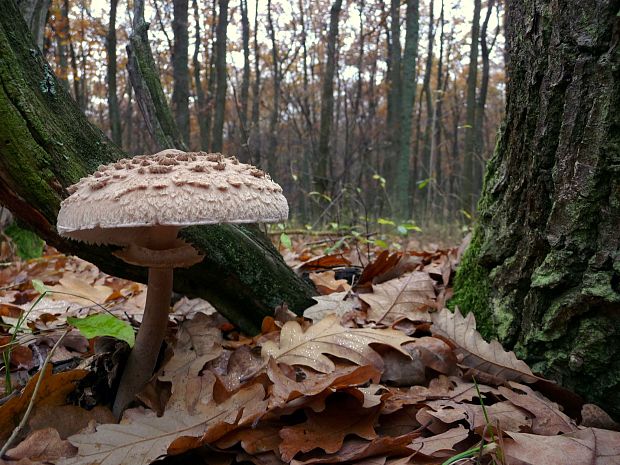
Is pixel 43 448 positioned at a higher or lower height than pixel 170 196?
lower

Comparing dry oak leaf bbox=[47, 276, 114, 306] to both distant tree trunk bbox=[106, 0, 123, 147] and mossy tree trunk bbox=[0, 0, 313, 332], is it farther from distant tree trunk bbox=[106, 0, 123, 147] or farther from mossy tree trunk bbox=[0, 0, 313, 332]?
distant tree trunk bbox=[106, 0, 123, 147]

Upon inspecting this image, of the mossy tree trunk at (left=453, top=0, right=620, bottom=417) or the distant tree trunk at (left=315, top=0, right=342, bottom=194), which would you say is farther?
the distant tree trunk at (left=315, top=0, right=342, bottom=194)

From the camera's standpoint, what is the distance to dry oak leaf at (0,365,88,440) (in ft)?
4.97

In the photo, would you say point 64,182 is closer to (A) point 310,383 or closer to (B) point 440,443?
(A) point 310,383

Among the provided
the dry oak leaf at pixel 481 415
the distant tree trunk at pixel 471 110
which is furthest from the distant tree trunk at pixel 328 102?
the dry oak leaf at pixel 481 415

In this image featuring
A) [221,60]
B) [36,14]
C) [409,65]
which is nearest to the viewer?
[36,14]

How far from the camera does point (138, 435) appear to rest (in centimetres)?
144

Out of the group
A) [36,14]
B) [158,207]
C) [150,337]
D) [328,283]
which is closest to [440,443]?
[158,207]

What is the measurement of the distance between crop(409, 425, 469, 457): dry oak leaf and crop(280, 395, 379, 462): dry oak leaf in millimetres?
133

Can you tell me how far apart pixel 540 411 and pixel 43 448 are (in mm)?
1519

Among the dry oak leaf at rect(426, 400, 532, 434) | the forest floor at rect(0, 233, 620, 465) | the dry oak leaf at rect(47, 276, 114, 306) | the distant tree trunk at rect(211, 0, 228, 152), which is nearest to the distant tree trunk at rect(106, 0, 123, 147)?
the distant tree trunk at rect(211, 0, 228, 152)

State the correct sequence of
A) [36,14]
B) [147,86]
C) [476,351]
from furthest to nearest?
[36,14], [147,86], [476,351]

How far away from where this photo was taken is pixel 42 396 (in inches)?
62.9

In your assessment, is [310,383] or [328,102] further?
[328,102]
